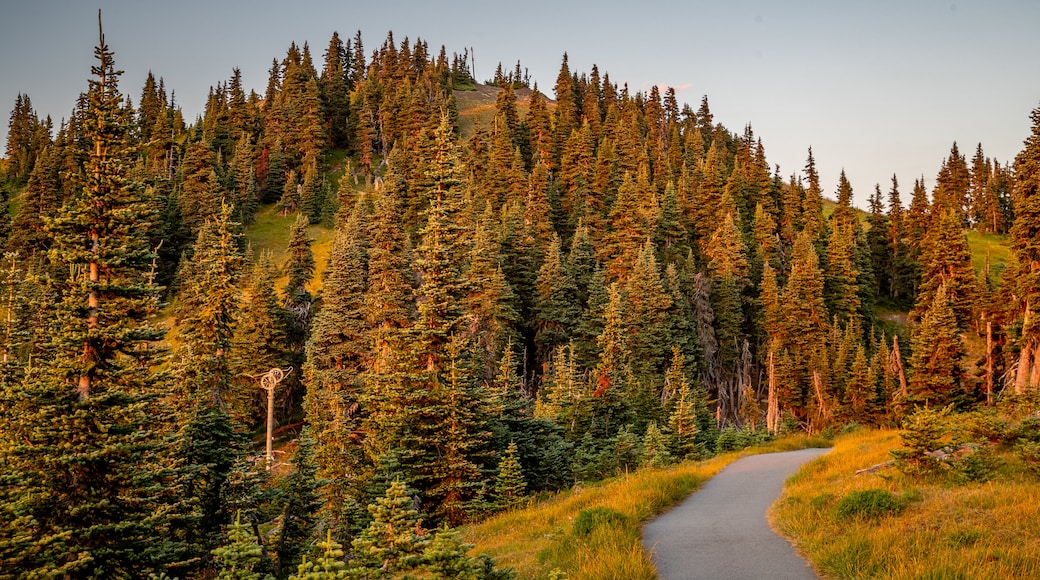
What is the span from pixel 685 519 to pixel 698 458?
17.2 meters

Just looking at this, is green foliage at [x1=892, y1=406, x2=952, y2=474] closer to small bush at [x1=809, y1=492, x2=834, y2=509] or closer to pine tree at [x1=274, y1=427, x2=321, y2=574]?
small bush at [x1=809, y1=492, x2=834, y2=509]

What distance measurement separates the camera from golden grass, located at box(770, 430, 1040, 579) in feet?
26.2

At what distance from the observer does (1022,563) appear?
7891mm

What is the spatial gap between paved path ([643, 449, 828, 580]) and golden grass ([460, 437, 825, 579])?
0.48 m

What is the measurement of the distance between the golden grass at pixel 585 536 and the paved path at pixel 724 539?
48 centimetres

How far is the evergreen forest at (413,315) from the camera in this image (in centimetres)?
1295

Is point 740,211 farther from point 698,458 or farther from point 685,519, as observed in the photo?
point 685,519

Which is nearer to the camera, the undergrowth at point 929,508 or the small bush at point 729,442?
the undergrowth at point 929,508

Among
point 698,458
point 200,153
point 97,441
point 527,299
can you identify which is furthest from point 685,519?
point 200,153

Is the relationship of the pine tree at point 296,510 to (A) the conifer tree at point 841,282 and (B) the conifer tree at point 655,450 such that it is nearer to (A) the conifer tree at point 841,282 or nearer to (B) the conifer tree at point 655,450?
(B) the conifer tree at point 655,450

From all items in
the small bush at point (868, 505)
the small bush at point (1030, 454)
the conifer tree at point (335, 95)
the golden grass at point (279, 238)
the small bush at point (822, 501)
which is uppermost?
the conifer tree at point (335, 95)

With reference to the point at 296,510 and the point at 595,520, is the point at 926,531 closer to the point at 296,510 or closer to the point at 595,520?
the point at 595,520

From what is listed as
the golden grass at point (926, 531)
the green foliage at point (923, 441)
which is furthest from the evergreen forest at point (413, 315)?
the green foliage at point (923, 441)

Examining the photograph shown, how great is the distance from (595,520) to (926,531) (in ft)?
19.0
